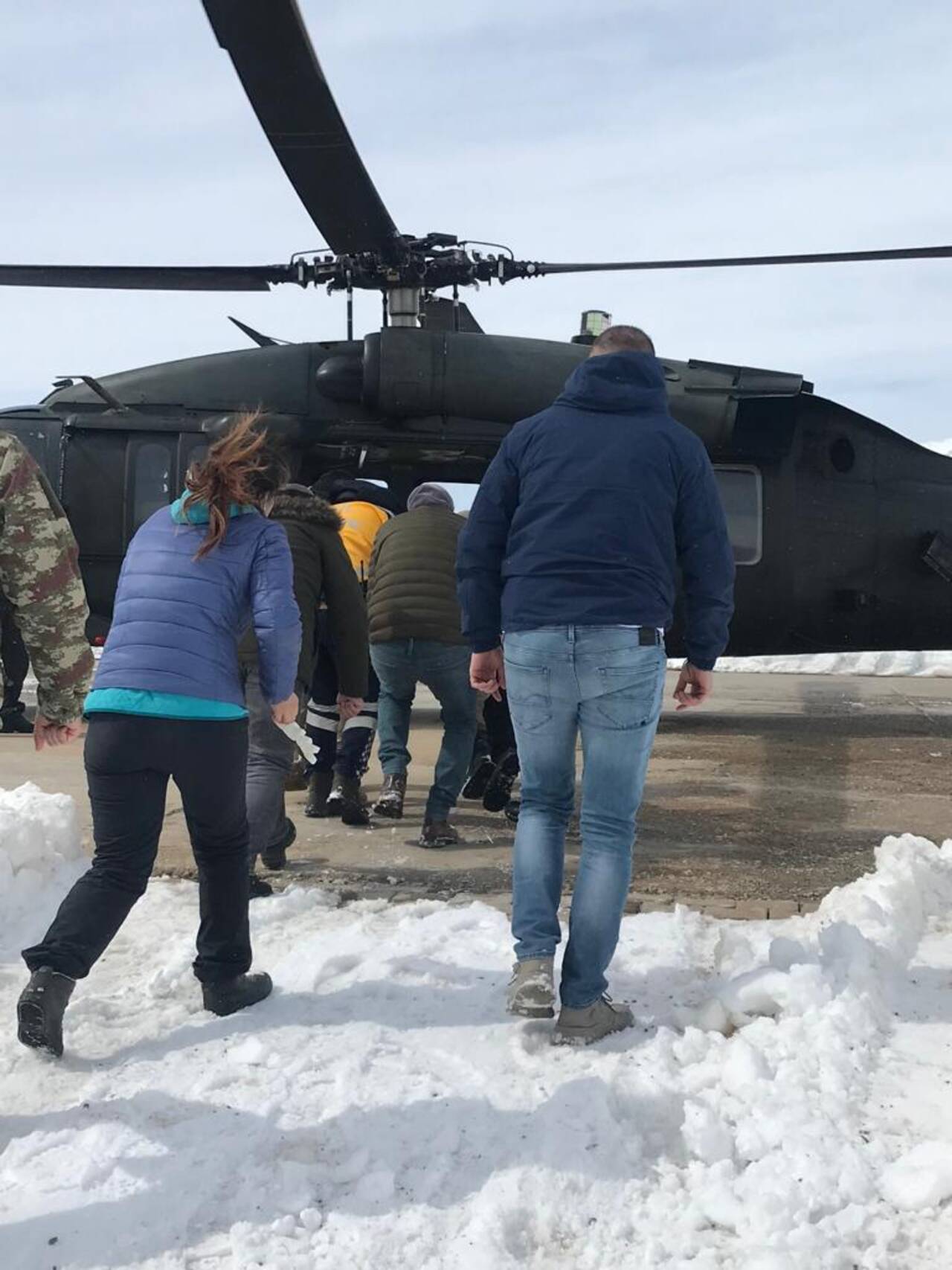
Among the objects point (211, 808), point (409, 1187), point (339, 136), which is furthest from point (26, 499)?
point (339, 136)

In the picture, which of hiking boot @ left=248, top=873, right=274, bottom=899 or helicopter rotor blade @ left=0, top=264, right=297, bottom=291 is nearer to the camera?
hiking boot @ left=248, top=873, right=274, bottom=899

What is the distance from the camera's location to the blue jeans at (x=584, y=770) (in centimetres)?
333

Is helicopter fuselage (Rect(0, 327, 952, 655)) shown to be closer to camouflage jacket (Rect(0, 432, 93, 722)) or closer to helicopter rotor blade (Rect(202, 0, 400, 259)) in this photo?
helicopter rotor blade (Rect(202, 0, 400, 259))

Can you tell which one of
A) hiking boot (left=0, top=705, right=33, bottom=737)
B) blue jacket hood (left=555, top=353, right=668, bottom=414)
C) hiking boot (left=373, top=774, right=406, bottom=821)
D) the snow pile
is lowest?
hiking boot (left=0, top=705, right=33, bottom=737)

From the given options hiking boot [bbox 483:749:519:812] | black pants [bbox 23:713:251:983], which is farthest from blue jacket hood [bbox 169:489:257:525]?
hiking boot [bbox 483:749:519:812]

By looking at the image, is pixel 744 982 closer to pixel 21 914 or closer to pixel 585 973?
pixel 585 973

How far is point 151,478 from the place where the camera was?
32.0 ft

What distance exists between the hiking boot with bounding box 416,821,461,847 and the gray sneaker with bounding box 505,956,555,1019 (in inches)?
83.7

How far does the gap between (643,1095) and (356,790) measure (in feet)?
11.0

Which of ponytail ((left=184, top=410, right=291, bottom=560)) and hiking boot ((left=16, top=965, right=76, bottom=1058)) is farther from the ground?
ponytail ((left=184, top=410, right=291, bottom=560))

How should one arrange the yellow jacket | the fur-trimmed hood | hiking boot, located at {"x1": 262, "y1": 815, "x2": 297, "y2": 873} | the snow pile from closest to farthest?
the snow pile
hiking boot, located at {"x1": 262, "y1": 815, "x2": 297, "y2": 873}
the fur-trimmed hood
the yellow jacket

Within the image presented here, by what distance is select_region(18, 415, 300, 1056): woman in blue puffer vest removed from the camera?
3.29 meters

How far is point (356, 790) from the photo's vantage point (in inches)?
239

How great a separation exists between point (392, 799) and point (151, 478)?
14.9ft
